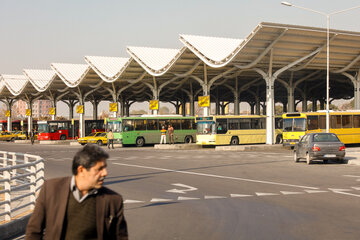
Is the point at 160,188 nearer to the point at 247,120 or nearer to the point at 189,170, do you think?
the point at 189,170

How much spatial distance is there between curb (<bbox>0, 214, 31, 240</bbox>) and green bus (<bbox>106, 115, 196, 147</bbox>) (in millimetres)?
37844

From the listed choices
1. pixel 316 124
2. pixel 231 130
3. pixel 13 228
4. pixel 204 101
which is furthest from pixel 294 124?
pixel 13 228

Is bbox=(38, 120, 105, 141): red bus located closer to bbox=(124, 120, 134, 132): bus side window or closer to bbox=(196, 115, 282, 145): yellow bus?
bbox=(124, 120, 134, 132): bus side window

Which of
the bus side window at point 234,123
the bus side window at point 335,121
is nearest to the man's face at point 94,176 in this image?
the bus side window at point 335,121

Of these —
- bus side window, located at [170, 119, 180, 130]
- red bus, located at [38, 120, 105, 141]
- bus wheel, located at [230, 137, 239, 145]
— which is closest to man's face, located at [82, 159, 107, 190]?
bus wheel, located at [230, 137, 239, 145]

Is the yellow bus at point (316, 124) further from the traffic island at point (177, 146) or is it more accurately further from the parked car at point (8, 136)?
the parked car at point (8, 136)

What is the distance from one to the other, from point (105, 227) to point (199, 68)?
49047 millimetres

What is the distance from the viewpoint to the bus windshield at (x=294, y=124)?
126ft

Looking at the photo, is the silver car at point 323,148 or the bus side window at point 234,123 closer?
the silver car at point 323,148

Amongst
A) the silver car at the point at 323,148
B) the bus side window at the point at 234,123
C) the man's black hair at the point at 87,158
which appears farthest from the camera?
the bus side window at the point at 234,123

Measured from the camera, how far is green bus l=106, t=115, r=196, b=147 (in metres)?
47.3

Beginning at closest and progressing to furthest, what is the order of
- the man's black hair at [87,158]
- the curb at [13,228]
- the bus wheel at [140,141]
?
1. the man's black hair at [87,158]
2. the curb at [13,228]
3. the bus wheel at [140,141]

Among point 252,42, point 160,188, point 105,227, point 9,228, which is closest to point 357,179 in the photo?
point 160,188

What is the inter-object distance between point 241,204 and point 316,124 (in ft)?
93.8
